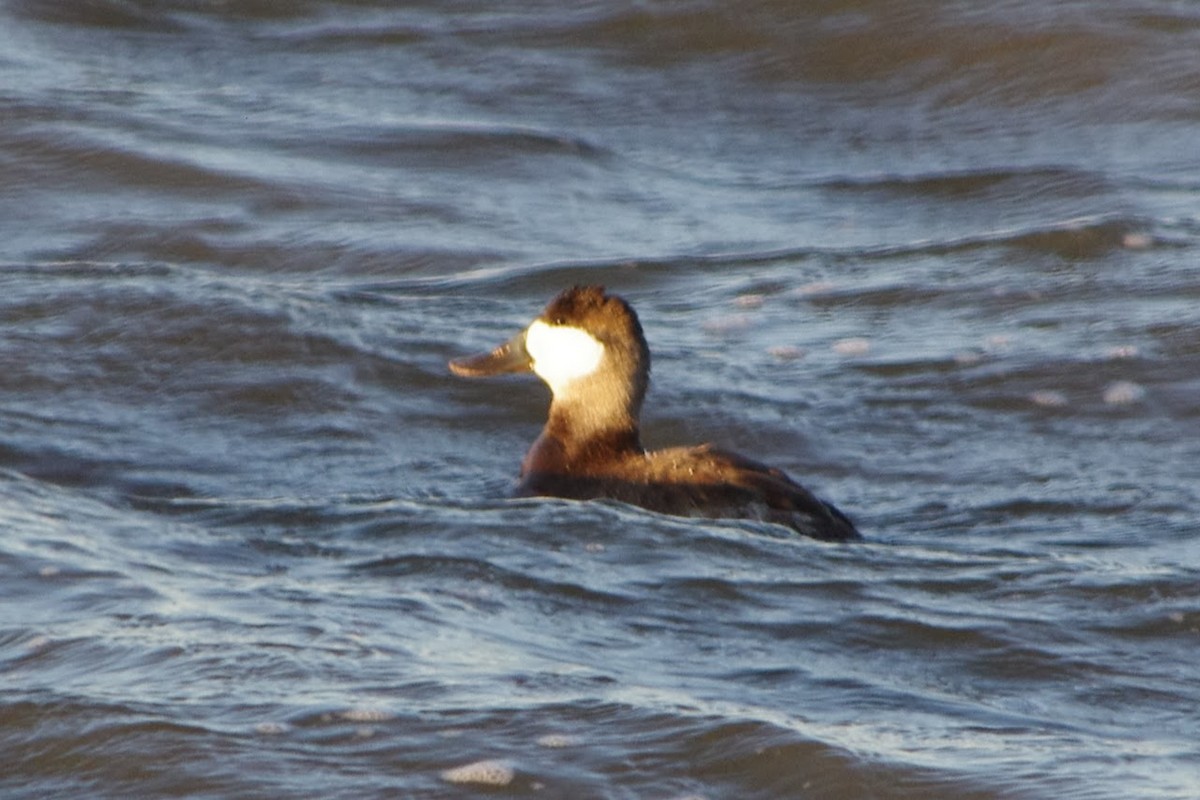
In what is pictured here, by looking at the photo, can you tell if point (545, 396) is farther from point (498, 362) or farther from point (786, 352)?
point (786, 352)

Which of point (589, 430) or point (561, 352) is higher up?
point (561, 352)

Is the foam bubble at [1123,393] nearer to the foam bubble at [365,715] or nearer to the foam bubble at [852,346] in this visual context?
the foam bubble at [852,346]

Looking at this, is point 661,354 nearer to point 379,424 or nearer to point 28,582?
point 379,424

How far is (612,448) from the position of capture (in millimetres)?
7551

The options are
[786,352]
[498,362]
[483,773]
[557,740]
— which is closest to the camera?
[483,773]

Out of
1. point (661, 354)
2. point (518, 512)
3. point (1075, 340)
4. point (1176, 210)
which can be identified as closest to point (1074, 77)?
point (1176, 210)

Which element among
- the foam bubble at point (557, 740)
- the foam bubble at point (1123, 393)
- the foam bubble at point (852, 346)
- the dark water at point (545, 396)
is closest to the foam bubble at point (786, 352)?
the dark water at point (545, 396)

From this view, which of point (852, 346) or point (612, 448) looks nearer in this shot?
point (612, 448)

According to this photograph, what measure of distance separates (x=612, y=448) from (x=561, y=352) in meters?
0.49

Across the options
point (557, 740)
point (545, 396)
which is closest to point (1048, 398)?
point (545, 396)

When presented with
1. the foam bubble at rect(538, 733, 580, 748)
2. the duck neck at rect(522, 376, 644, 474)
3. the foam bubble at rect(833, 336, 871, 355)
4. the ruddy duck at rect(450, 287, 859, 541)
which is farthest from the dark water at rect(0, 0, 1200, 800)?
the duck neck at rect(522, 376, 644, 474)

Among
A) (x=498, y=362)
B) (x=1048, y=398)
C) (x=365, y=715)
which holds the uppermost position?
(x=498, y=362)

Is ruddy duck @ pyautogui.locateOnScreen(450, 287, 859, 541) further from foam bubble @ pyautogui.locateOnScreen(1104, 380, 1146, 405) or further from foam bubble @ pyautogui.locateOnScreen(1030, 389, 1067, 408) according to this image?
foam bubble @ pyautogui.locateOnScreen(1104, 380, 1146, 405)

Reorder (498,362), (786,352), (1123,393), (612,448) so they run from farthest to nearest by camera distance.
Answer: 1. (786,352)
2. (1123,393)
3. (498,362)
4. (612,448)
